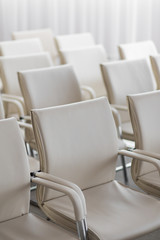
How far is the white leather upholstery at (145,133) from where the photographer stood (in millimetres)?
2898

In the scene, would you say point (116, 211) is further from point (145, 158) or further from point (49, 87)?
point (49, 87)

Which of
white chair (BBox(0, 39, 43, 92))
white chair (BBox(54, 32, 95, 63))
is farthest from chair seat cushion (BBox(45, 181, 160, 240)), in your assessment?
white chair (BBox(54, 32, 95, 63))

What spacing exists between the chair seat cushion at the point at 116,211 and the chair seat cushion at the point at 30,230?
0.15 meters

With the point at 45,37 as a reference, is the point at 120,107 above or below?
below

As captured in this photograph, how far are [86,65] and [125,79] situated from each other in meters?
0.89

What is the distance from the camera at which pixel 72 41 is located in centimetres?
619

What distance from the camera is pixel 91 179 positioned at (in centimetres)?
278

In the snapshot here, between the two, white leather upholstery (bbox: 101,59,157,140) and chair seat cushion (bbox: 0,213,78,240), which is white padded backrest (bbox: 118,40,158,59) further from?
chair seat cushion (bbox: 0,213,78,240)

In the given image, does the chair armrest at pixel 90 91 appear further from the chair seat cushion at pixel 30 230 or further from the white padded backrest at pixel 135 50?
the chair seat cushion at pixel 30 230

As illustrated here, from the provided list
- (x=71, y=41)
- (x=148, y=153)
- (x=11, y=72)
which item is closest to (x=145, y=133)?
(x=148, y=153)

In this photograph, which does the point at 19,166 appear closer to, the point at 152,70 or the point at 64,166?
the point at 64,166

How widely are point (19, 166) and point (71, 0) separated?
5.86 m

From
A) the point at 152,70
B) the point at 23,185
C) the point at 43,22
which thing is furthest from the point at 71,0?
the point at 23,185

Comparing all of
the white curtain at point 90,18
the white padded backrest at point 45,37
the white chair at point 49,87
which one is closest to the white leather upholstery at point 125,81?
the white chair at point 49,87
